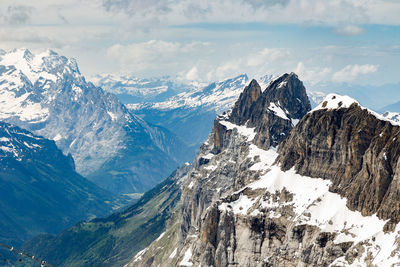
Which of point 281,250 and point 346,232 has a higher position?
point 346,232

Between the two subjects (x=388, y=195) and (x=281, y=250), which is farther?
(x=281, y=250)

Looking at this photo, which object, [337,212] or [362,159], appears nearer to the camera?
[337,212]

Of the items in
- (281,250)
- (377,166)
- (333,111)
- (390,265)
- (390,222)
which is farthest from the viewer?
(333,111)

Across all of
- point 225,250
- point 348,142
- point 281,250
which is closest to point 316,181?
point 348,142

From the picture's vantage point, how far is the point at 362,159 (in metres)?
182

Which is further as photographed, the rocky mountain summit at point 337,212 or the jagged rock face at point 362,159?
the jagged rock face at point 362,159

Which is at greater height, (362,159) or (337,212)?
(362,159)

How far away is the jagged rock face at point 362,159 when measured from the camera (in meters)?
164

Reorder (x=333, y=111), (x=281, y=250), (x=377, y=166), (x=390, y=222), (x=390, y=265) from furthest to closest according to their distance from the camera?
(x=333, y=111) → (x=281, y=250) → (x=377, y=166) → (x=390, y=222) → (x=390, y=265)

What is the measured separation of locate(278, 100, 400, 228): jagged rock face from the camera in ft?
537

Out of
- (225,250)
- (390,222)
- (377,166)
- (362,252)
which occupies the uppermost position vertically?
(377,166)

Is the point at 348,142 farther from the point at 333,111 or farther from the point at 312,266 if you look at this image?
the point at 312,266

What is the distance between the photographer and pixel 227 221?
655 ft

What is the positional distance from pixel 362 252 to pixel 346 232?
11.1 m
